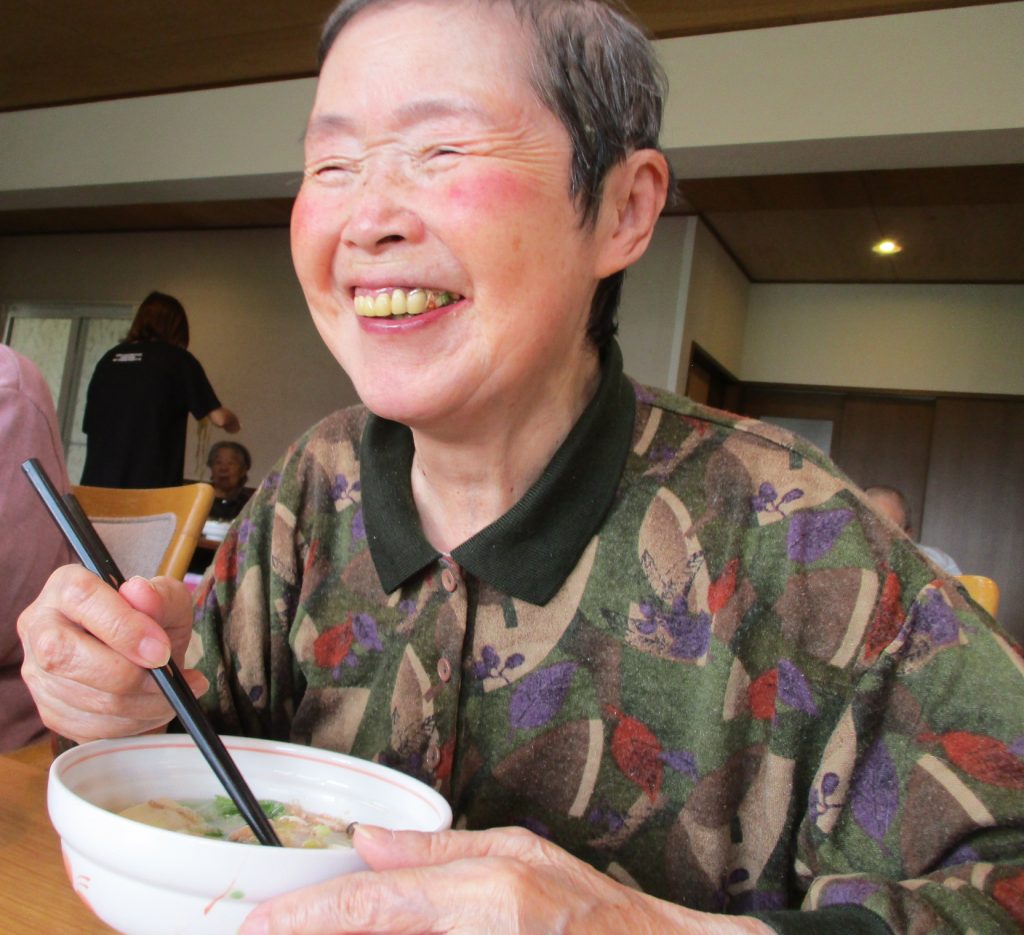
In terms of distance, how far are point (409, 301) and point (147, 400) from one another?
4.28 meters

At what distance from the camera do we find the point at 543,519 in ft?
2.93

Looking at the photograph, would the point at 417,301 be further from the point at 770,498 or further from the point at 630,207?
the point at 770,498

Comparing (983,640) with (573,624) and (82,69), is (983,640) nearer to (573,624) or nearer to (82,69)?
(573,624)

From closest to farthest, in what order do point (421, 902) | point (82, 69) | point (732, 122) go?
point (421, 902) → point (732, 122) → point (82, 69)

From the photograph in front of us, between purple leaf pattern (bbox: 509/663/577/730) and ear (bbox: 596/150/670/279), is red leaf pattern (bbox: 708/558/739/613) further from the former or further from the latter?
ear (bbox: 596/150/670/279)

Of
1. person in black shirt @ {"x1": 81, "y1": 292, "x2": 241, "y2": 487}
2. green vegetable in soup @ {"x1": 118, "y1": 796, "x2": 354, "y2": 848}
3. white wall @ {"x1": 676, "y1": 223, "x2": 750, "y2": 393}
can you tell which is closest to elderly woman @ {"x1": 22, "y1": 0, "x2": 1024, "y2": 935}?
green vegetable in soup @ {"x1": 118, "y1": 796, "x2": 354, "y2": 848}

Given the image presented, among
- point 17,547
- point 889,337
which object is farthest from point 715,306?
point 17,547

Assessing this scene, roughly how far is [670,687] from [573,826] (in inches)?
6.0

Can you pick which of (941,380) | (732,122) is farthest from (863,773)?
(941,380)

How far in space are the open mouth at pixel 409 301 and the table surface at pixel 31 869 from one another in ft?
1.56

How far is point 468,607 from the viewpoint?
899mm

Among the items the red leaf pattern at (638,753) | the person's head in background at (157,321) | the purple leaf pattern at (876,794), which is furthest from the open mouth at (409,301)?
the person's head in background at (157,321)

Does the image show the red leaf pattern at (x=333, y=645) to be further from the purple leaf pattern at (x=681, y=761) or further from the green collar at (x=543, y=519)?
the purple leaf pattern at (x=681, y=761)

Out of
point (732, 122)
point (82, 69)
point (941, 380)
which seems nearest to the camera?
point (732, 122)
